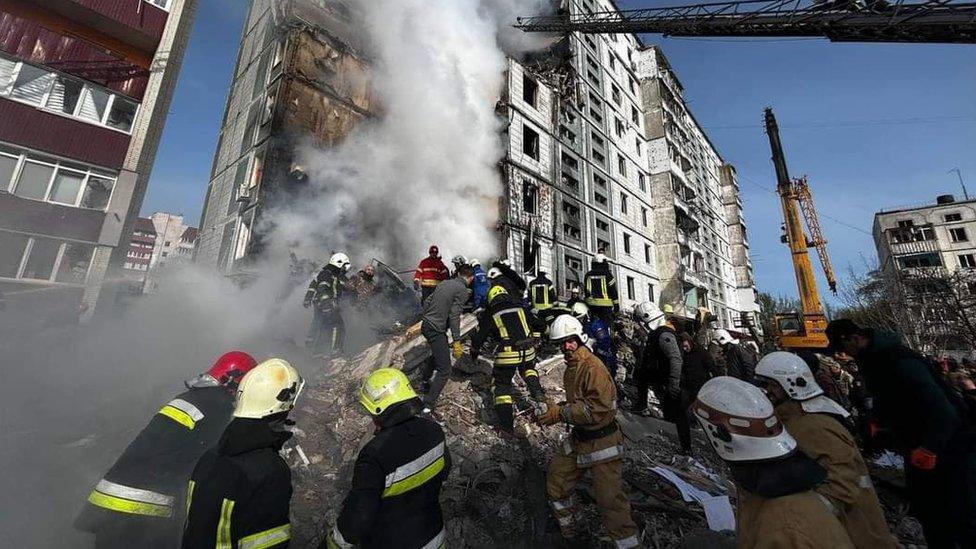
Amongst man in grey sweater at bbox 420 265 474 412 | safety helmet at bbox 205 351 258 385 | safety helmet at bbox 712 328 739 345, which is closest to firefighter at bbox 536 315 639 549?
man in grey sweater at bbox 420 265 474 412

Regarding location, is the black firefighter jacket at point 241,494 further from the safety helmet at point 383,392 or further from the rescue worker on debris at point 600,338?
the rescue worker on debris at point 600,338

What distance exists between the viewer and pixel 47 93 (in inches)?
430

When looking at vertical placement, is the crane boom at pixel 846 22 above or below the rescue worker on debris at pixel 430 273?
above

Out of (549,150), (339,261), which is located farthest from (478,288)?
(549,150)

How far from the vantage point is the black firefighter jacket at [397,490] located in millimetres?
1846

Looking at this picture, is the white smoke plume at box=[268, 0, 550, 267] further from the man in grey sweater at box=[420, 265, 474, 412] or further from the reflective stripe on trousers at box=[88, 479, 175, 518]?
the reflective stripe on trousers at box=[88, 479, 175, 518]

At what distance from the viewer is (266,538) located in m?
1.85

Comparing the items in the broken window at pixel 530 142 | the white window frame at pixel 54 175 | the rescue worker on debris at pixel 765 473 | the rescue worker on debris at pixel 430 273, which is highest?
the broken window at pixel 530 142

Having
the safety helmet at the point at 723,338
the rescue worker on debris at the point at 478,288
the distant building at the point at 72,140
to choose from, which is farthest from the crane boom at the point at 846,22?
the distant building at the point at 72,140

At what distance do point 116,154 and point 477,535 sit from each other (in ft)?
52.2

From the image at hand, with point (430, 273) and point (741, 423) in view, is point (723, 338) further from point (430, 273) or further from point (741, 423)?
point (741, 423)

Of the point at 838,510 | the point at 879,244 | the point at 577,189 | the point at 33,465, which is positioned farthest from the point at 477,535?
the point at 879,244

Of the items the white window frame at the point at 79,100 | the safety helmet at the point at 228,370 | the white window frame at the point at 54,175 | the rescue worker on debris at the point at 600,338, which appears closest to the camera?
the safety helmet at the point at 228,370

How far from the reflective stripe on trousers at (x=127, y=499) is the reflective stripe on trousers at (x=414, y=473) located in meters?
1.51
